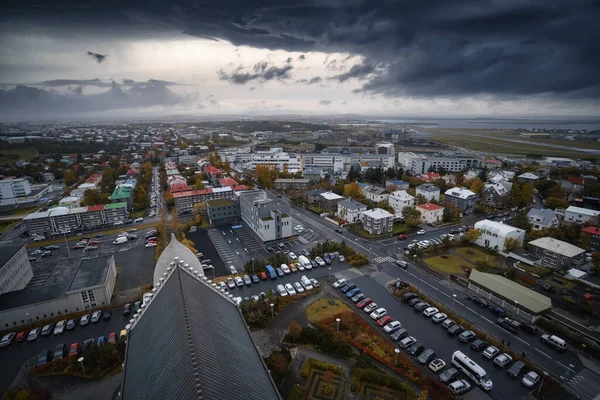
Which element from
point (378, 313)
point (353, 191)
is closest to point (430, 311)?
point (378, 313)

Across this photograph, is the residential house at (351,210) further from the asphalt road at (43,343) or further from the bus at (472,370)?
the asphalt road at (43,343)

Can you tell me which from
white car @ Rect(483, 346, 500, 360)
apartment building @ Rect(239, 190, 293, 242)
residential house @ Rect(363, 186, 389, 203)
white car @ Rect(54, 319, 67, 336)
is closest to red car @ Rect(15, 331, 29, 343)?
white car @ Rect(54, 319, 67, 336)

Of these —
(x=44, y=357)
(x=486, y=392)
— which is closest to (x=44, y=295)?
(x=44, y=357)

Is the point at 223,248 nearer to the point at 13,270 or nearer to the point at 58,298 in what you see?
the point at 58,298

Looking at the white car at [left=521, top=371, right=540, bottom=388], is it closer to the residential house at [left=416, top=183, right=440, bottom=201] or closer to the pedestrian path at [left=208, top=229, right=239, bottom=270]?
the pedestrian path at [left=208, top=229, right=239, bottom=270]

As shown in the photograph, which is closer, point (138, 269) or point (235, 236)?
point (138, 269)

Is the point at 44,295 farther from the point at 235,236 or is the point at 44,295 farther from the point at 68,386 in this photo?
the point at 235,236
